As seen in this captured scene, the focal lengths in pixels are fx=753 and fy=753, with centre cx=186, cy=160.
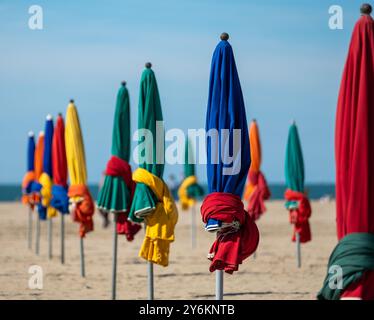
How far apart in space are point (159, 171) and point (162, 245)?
928 mm

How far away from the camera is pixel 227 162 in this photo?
7.30 metres

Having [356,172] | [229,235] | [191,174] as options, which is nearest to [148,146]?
[229,235]

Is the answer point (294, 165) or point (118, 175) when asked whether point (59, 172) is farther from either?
point (294, 165)

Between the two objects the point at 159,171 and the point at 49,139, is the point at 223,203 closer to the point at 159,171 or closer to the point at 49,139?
the point at 159,171

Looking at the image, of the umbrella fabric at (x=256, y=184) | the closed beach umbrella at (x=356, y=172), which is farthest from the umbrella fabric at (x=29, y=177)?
the closed beach umbrella at (x=356, y=172)

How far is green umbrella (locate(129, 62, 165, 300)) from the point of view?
9289mm

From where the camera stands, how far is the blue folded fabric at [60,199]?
1510 cm

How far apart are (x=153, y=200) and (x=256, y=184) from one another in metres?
7.95

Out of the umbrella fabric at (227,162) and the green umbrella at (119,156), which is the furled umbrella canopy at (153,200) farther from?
the umbrella fabric at (227,162)

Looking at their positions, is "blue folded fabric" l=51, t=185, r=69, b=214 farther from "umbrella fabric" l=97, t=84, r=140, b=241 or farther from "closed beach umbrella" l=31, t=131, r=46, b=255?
"umbrella fabric" l=97, t=84, r=140, b=241

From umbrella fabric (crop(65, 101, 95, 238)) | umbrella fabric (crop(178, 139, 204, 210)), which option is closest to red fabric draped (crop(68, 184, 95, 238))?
umbrella fabric (crop(65, 101, 95, 238))

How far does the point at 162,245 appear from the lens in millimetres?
9398

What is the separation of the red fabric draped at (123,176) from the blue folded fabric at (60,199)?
4.21m
